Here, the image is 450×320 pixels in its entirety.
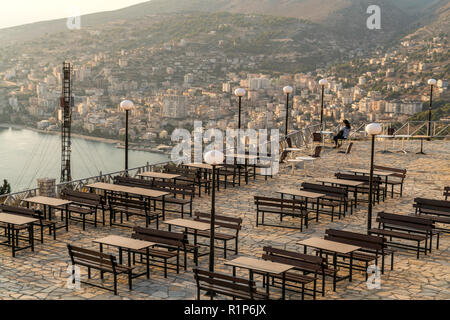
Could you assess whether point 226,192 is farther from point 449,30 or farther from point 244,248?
point 449,30

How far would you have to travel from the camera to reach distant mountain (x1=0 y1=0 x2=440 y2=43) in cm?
7645

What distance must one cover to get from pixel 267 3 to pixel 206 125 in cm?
5280

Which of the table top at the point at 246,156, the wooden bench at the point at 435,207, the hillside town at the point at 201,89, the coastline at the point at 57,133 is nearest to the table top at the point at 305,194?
the wooden bench at the point at 435,207

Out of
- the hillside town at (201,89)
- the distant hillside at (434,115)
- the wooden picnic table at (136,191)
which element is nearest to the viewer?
the wooden picnic table at (136,191)

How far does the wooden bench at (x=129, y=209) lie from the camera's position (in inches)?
412

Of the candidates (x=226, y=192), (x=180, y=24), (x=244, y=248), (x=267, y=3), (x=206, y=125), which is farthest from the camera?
(x=267, y=3)

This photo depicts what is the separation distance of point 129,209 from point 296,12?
8137cm

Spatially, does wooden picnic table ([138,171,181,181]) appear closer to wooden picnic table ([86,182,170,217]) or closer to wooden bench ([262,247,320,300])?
Result: wooden picnic table ([86,182,170,217])

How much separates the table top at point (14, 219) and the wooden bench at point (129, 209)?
5.65ft

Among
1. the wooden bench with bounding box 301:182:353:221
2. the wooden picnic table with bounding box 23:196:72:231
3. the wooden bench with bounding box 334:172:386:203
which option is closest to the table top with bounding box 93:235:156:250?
the wooden picnic table with bounding box 23:196:72:231

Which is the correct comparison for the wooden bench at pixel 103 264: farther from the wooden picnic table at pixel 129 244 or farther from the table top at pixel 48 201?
the table top at pixel 48 201

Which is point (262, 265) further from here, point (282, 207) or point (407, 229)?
point (282, 207)
